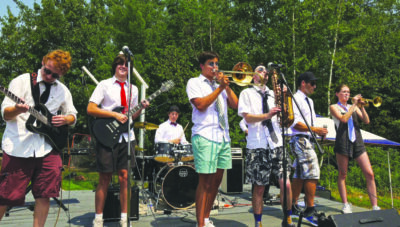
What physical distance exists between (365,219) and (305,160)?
1.37 m

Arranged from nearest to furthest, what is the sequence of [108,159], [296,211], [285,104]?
[108,159], [285,104], [296,211]

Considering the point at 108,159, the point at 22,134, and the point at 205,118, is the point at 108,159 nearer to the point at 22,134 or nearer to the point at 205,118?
the point at 22,134

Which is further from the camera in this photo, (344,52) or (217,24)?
(217,24)

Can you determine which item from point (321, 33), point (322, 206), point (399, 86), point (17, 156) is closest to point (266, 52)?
point (321, 33)

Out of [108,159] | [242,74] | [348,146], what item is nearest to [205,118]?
[242,74]

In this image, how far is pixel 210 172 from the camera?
11.4 ft

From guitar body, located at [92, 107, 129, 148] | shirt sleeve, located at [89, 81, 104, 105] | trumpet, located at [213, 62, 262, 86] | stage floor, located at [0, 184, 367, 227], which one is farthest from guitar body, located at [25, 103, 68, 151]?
trumpet, located at [213, 62, 262, 86]

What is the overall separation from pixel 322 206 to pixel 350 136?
161 centimetres

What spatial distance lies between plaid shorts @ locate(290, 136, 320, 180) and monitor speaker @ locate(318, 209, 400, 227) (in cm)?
118

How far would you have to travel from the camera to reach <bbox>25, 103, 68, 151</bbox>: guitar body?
2.98 meters

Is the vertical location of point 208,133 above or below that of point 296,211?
above

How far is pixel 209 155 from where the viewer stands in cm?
349

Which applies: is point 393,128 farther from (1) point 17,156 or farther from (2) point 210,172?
(1) point 17,156

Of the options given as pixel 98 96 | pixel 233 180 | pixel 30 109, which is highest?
pixel 98 96
